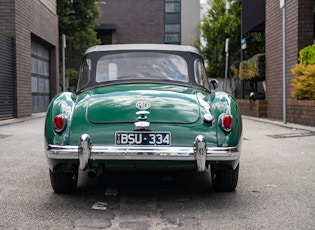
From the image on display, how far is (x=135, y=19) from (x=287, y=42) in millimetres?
37059

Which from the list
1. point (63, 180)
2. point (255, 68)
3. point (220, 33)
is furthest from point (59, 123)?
point (220, 33)

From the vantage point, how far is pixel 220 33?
3488 cm

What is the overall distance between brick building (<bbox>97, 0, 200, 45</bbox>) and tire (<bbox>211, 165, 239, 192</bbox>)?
45064mm

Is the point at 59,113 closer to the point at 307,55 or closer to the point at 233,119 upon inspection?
the point at 233,119

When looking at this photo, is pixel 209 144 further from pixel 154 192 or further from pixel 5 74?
pixel 5 74

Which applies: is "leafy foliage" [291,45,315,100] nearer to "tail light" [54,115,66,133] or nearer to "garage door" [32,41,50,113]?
"tail light" [54,115,66,133]

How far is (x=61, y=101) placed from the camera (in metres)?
4.42

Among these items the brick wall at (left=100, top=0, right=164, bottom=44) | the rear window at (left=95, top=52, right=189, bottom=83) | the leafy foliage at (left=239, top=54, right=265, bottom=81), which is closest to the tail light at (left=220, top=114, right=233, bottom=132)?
the rear window at (left=95, top=52, right=189, bottom=83)

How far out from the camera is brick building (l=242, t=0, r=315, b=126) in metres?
13.6

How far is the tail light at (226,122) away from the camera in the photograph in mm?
4133

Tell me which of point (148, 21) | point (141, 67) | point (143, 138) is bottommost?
point (143, 138)

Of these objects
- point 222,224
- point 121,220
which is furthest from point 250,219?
point 121,220

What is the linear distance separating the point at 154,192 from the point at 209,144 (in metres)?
0.94

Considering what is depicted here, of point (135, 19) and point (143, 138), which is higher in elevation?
point (135, 19)
